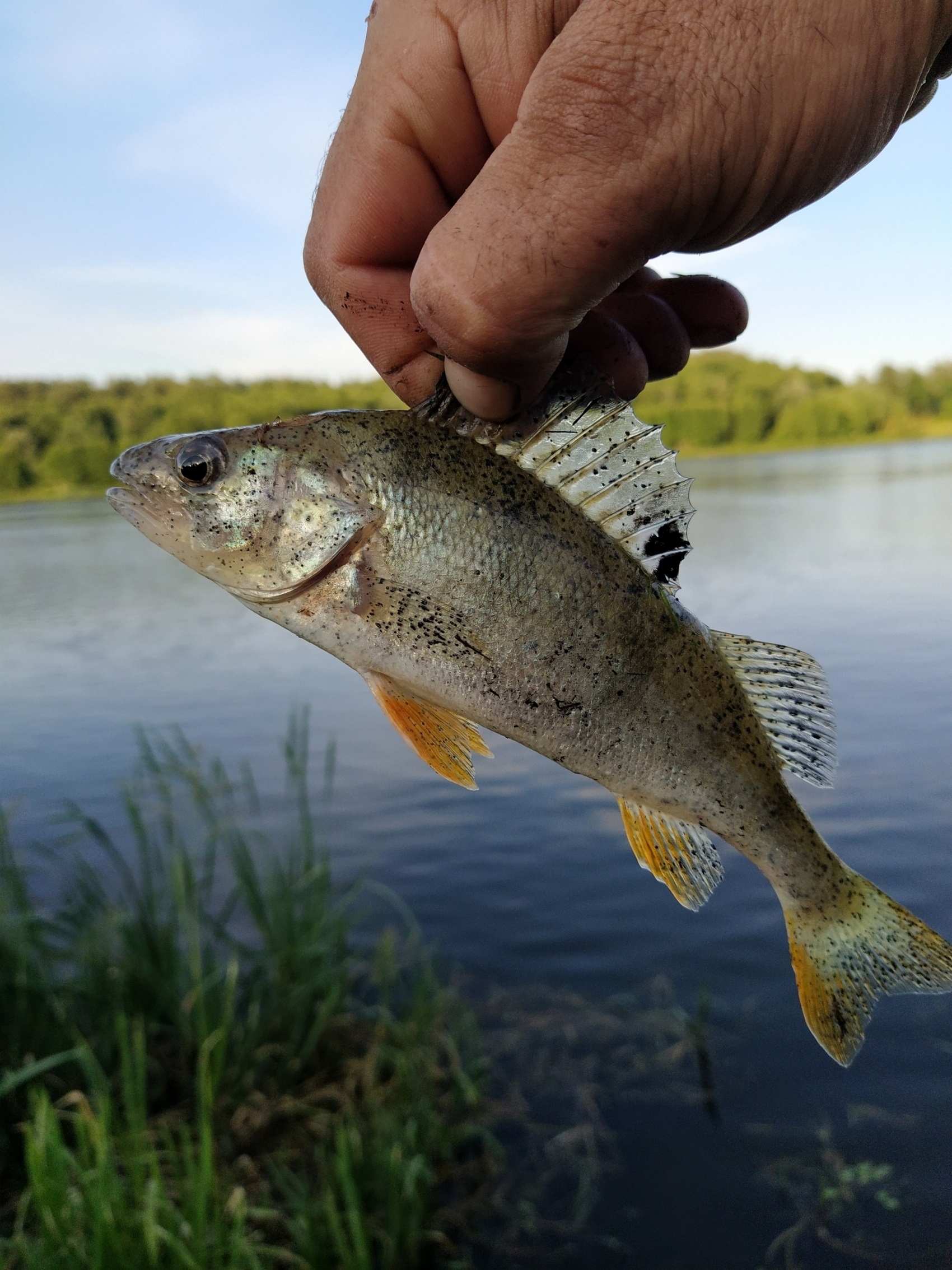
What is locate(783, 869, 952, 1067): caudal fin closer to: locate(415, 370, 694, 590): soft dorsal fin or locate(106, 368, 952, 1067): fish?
locate(106, 368, 952, 1067): fish

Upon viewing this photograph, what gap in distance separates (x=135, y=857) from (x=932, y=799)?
1046 centimetres

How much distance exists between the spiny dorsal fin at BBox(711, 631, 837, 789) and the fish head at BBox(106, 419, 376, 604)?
1120 mm

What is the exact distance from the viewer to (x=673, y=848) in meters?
2.67

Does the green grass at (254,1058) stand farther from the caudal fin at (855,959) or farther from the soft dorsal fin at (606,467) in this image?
the soft dorsal fin at (606,467)

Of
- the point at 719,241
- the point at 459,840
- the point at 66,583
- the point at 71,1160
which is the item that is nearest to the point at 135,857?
the point at 459,840

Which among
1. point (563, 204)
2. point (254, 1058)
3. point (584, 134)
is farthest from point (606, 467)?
point (254, 1058)

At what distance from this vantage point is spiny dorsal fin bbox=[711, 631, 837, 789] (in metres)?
2.65

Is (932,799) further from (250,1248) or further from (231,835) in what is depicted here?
(250,1248)

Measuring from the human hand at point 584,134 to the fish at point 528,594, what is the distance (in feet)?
0.77

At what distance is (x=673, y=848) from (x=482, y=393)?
4.49ft

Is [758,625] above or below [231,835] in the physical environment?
above

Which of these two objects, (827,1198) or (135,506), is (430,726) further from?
(827,1198)

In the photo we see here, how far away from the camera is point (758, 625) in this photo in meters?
19.4

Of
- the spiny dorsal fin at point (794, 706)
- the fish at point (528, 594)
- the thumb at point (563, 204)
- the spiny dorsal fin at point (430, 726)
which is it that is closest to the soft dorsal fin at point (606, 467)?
the fish at point (528, 594)
